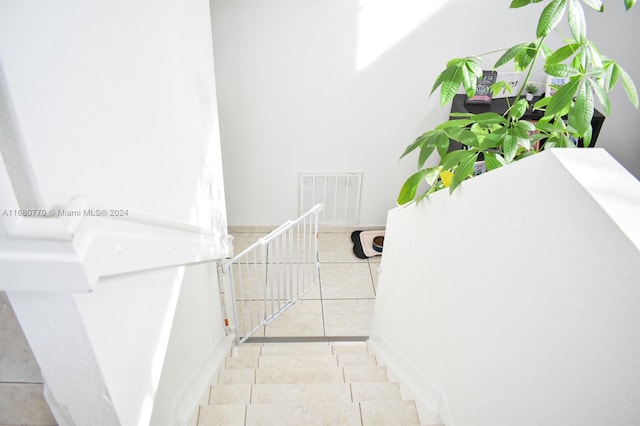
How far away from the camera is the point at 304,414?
1.84 meters

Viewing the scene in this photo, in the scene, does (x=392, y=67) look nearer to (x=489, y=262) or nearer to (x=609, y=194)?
(x=489, y=262)

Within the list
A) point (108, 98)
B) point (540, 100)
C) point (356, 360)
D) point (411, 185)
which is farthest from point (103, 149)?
point (356, 360)

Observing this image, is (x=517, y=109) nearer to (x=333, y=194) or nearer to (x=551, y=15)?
(x=551, y=15)

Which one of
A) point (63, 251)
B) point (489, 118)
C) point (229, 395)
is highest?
point (489, 118)

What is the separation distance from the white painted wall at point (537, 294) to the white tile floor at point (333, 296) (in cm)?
174

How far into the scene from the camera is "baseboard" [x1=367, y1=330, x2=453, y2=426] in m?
1.60

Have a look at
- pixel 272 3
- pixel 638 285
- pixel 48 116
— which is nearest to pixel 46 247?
pixel 48 116

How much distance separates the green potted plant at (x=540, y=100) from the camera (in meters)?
0.96

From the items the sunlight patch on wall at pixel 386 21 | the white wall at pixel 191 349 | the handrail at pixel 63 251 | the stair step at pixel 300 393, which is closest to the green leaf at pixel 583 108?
the handrail at pixel 63 251

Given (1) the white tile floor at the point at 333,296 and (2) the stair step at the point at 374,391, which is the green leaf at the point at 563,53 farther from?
(1) the white tile floor at the point at 333,296

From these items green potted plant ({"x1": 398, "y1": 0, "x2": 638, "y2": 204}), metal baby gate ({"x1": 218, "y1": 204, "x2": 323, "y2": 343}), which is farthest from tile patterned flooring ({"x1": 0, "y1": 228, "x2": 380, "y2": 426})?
green potted plant ({"x1": 398, "y1": 0, "x2": 638, "y2": 204})

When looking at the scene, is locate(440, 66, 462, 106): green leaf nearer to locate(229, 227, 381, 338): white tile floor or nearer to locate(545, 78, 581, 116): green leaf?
locate(545, 78, 581, 116): green leaf

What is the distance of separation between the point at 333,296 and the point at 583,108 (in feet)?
9.68

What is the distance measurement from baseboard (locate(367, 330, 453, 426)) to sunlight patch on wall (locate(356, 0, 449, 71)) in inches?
94.6
